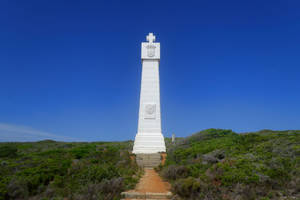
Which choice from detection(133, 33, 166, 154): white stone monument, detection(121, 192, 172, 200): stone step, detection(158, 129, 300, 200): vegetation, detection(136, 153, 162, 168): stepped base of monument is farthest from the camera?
detection(133, 33, 166, 154): white stone monument

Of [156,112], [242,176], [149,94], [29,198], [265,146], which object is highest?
[149,94]

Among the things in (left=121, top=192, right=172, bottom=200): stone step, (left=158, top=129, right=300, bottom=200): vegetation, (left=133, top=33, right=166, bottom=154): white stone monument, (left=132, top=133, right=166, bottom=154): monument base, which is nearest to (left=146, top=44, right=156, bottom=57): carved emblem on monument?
(left=133, top=33, right=166, bottom=154): white stone monument

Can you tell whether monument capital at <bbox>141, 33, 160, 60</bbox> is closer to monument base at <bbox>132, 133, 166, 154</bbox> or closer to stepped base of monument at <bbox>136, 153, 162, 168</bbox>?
monument base at <bbox>132, 133, 166, 154</bbox>

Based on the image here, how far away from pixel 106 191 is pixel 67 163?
383cm

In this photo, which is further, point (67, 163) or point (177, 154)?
point (177, 154)

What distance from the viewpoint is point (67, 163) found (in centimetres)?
1007

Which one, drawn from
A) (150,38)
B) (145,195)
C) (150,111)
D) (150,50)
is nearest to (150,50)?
(150,50)

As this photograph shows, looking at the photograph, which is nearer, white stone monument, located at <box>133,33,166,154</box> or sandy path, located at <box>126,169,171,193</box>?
sandy path, located at <box>126,169,171,193</box>

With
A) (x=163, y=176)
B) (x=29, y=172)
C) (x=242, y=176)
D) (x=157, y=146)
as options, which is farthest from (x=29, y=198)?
(x=157, y=146)

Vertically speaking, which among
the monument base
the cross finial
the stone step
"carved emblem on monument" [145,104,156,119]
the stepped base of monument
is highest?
the cross finial

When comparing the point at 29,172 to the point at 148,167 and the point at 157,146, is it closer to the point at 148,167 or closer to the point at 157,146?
the point at 148,167

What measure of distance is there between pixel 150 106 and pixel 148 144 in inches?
109

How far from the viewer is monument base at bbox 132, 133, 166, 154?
14.9 m

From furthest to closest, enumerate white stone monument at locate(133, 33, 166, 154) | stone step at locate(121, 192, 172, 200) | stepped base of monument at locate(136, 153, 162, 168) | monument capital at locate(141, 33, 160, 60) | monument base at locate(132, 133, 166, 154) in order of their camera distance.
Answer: monument capital at locate(141, 33, 160, 60)
white stone monument at locate(133, 33, 166, 154)
monument base at locate(132, 133, 166, 154)
stepped base of monument at locate(136, 153, 162, 168)
stone step at locate(121, 192, 172, 200)
